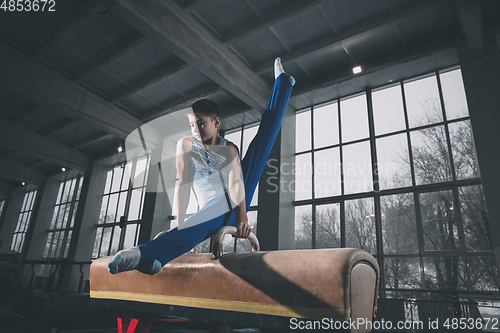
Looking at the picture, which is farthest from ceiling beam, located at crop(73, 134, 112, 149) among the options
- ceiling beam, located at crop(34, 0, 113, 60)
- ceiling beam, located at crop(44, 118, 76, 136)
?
ceiling beam, located at crop(34, 0, 113, 60)

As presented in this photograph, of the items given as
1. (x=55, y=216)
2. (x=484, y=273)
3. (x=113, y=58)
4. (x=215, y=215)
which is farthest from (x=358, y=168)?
(x=55, y=216)

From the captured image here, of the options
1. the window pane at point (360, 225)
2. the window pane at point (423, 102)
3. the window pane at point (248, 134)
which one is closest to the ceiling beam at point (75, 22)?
the window pane at point (248, 134)

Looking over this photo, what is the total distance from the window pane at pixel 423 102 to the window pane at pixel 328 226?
2.59m

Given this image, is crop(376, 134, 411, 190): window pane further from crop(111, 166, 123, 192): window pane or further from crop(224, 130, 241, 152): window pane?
crop(111, 166, 123, 192): window pane

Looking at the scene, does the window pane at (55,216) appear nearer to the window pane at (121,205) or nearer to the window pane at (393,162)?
the window pane at (121,205)

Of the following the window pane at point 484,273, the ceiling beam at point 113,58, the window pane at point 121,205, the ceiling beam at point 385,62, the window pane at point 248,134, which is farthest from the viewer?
the window pane at point 121,205

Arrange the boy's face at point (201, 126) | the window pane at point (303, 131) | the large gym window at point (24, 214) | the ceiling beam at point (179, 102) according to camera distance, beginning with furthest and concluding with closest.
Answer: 1. the window pane at point (303, 131)
2. the ceiling beam at point (179, 102)
3. the large gym window at point (24, 214)
4. the boy's face at point (201, 126)

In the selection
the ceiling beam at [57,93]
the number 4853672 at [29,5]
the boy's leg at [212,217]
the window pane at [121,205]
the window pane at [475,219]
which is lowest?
the boy's leg at [212,217]

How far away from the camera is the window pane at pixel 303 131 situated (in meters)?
7.71

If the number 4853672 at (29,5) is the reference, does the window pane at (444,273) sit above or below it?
below

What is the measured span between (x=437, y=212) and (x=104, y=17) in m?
7.60

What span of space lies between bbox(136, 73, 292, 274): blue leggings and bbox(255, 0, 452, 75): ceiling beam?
4.63m

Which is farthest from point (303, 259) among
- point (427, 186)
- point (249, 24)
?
point (427, 186)

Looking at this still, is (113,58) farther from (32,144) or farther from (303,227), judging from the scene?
(303,227)
